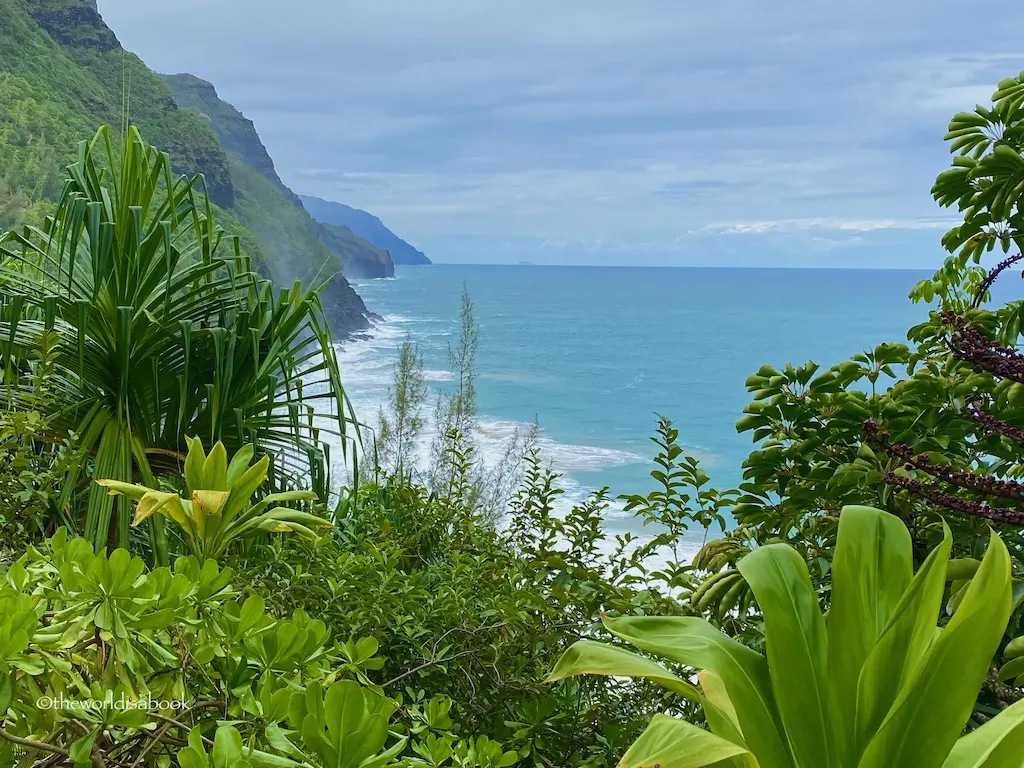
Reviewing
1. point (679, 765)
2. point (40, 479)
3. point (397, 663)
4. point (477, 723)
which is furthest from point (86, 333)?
point (679, 765)

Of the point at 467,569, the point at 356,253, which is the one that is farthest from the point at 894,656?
the point at 356,253

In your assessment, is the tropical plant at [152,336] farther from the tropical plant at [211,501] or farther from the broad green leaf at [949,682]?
the broad green leaf at [949,682]

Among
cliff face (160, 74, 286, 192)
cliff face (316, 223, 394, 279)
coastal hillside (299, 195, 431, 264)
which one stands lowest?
cliff face (316, 223, 394, 279)

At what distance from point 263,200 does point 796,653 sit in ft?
33.0

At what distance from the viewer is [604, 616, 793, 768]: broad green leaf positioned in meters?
0.52

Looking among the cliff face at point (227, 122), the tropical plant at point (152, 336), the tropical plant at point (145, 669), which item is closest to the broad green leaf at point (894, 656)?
the tropical plant at point (145, 669)

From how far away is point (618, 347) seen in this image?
1480 cm

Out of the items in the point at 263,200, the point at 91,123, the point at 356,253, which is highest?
the point at 91,123

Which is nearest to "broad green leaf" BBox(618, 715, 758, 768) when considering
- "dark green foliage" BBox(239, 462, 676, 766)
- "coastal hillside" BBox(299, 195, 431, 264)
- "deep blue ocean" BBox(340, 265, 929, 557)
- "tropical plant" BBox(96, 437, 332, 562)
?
"tropical plant" BBox(96, 437, 332, 562)

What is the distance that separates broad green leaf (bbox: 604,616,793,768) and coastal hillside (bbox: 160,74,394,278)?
4.33 metres

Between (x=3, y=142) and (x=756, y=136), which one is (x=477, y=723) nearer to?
(x=3, y=142)

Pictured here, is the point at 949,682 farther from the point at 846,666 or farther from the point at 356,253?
the point at 356,253

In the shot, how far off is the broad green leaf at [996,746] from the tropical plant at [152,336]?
5.51 ft

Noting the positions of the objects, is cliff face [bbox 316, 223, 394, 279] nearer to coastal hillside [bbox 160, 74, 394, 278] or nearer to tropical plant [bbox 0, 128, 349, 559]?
coastal hillside [bbox 160, 74, 394, 278]
